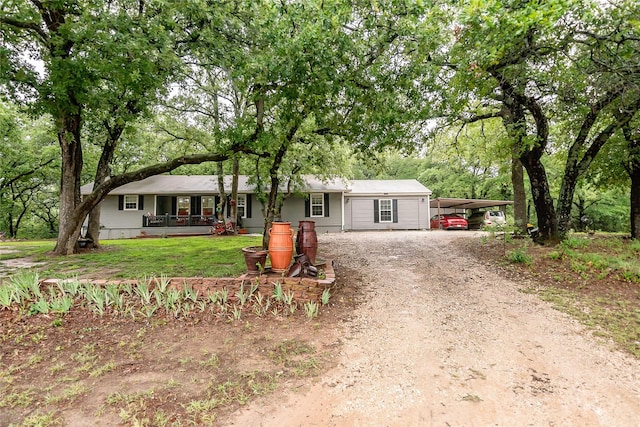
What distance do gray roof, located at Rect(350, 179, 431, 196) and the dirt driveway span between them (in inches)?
492

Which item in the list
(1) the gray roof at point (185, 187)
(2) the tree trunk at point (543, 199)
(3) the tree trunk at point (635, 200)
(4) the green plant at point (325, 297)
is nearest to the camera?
(4) the green plant at point (325, 297)

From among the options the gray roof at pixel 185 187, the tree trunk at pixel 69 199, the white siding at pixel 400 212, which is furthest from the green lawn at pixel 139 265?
the white siding at pixel 400 212

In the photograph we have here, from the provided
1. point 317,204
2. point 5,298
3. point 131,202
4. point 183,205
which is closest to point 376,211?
point 317,204

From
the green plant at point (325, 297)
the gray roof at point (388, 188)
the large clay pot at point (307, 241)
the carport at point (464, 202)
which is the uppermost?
the gray roof at point (388, 188)

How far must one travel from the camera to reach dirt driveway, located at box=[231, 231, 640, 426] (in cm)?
236

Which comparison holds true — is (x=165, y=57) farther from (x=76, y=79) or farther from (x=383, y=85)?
(x=383, y=85)

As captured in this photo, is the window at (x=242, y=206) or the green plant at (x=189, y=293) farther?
the window at (x=242, y=206)

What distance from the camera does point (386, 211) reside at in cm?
1764

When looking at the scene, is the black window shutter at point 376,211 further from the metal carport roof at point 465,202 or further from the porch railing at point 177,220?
the porch railing at point 177,220

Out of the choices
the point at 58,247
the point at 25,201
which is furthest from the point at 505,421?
the point at 25,201

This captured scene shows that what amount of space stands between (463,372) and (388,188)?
15.6 m

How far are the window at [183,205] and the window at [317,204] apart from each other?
6789 mm

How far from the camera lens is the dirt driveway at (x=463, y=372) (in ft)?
7.73

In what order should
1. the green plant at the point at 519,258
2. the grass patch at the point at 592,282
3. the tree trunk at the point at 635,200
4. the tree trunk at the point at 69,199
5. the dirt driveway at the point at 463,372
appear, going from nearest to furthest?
the dirt driveway at the point at 463,372
the grass patch at the point at 592,282
the green plant at the point at 519,258
the tree trunk at the point at 69,199
the tree trunk at the point at 635,200
